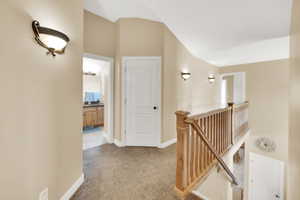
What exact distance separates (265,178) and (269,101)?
2.54 meters

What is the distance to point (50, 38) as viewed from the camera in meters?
1.15

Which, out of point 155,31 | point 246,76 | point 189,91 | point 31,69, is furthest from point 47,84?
point 246,76

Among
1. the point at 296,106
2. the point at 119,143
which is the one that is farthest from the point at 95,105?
the point at 296,106

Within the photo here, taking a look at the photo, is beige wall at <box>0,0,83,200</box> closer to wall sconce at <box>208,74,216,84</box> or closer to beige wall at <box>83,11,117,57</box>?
beige wall at <box>83,11,117,57</box>

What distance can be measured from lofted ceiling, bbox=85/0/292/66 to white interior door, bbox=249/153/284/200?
11.0 ft

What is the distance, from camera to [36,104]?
112 cm

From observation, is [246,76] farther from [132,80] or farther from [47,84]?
[47,84]

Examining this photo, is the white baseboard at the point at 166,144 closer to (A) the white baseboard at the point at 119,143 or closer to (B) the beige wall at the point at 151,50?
(B) the beige wall at the point at 151,50

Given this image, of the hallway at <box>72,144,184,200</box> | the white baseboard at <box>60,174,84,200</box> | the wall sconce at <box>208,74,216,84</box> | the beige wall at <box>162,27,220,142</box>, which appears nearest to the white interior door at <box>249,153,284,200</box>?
the beige wall at <box>162,27,220,142</box>

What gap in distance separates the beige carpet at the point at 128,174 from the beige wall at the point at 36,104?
36 cm

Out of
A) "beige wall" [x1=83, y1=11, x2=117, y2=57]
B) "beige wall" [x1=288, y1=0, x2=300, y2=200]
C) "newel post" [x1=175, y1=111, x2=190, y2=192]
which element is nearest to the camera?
"beige wall" [x1=288, y1=0, x2=300, y2=200]

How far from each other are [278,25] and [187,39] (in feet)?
5.46

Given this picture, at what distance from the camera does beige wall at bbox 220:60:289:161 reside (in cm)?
394

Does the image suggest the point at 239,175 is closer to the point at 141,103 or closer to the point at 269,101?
the point at 269,101
